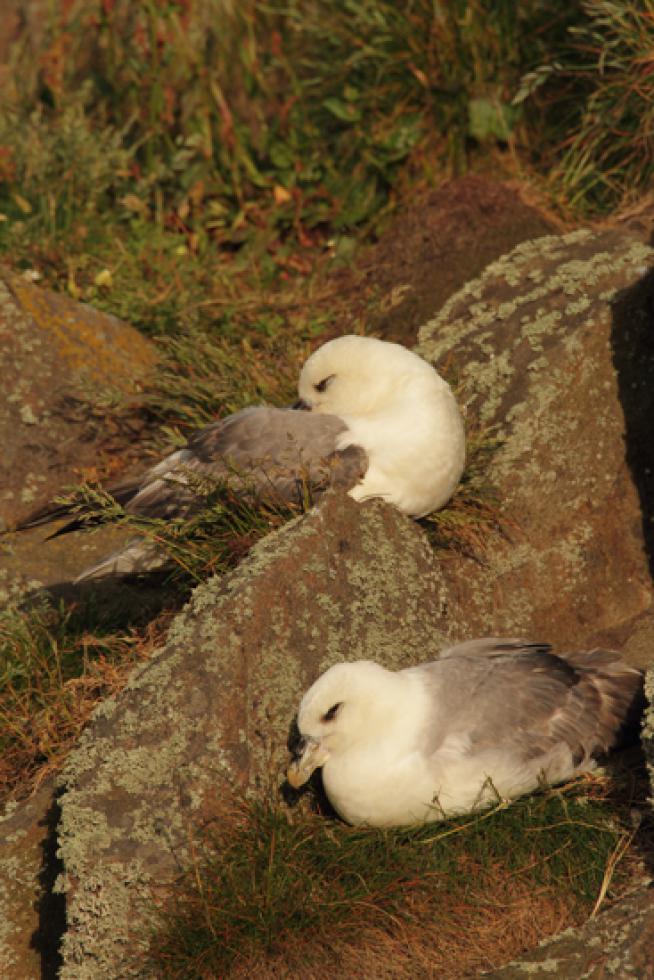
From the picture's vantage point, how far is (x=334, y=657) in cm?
368

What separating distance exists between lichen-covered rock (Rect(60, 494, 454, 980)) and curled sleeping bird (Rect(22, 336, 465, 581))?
167mm

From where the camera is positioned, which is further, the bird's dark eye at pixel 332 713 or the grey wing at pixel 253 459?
the grey wing at pixel 253 459

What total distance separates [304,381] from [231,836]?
5.54 feet

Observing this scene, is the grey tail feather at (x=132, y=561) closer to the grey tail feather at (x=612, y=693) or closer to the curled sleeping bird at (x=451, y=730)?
the curled sleeping bird at (x=451, y=730)

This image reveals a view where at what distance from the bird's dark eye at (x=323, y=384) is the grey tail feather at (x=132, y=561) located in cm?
79

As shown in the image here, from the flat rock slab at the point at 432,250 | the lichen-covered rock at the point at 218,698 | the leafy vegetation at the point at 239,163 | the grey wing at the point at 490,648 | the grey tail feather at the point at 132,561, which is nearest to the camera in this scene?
the lichen-covered rock at the point at 218,698

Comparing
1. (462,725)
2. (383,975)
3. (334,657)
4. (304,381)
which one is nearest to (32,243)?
(304,381)

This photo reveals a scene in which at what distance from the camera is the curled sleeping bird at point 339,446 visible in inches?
159

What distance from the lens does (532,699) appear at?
143 inches

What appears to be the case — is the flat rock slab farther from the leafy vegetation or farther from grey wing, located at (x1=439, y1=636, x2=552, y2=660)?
grey wing, located at (x1=439, y1=636, x2=552, y2=660)

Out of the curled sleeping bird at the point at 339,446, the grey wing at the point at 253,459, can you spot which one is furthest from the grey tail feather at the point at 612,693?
the grey wing at the point at 253,459

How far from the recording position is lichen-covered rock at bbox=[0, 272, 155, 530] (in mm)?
5020

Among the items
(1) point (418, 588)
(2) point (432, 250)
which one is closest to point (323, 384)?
(1) point (418, 588)

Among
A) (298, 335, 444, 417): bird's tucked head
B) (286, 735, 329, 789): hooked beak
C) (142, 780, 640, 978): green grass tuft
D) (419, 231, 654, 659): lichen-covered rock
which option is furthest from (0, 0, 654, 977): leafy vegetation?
(142, 780, 640, 978): green grass tuft
